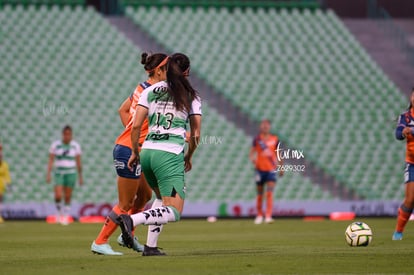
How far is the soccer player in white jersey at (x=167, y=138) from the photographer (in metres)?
9.62

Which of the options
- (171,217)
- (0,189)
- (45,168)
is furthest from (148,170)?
(45,168)

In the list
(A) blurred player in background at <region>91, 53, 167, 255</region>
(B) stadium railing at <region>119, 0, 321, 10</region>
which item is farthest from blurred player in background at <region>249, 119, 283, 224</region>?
(A) blurred player in background at <region>91, 53, 167, 255</region>

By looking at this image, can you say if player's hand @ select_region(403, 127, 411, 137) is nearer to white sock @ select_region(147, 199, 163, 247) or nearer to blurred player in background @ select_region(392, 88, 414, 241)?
blurred player in background @ select_region(392, 88, 414, 241)

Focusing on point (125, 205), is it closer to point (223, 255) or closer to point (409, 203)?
point (223, 255)

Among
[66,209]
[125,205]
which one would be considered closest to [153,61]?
[125,205]

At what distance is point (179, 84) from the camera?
32.3 feet

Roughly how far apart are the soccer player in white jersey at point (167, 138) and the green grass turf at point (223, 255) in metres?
0.51

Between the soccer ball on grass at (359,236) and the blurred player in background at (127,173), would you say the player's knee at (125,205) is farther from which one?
the soccer ball on grass at (359,236)

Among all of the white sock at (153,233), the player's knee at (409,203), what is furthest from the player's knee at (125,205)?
the player's knee at (409,203)

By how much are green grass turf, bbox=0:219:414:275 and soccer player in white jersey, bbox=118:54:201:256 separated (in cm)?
51

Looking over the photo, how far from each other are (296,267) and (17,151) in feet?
60.7

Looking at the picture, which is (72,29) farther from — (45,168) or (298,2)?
(298,2)

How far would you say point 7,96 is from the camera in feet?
89.7

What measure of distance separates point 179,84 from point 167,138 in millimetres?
594
